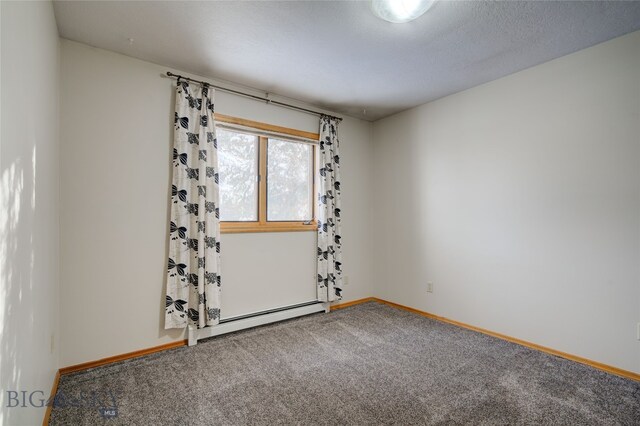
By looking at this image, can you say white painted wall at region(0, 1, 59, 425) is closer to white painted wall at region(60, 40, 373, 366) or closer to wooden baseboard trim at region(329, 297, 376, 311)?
white painted wall at region(60, 40, 373, 366)

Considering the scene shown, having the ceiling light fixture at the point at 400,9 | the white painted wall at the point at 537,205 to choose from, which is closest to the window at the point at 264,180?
the white painted wall at the point at 537,205

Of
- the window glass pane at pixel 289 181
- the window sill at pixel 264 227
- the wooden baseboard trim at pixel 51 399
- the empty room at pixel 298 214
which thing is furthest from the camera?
the window glass pane at pixel 289 181

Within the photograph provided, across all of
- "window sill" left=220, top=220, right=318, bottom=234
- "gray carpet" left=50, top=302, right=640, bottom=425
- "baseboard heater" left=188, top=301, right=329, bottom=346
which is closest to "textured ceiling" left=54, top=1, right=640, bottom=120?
"window sill" left=220, top=220, right=318, bottom=234

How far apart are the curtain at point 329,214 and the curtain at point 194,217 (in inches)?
50.0

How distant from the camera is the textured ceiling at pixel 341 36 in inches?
75.8

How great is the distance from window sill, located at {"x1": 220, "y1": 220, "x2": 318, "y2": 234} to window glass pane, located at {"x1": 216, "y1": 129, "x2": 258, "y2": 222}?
71 millimetres

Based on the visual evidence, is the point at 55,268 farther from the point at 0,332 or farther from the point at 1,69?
the point at 1,69

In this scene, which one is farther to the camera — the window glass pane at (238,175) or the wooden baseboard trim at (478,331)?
the window glass pane at (238,175)

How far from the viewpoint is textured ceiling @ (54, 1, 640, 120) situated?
1.92 m

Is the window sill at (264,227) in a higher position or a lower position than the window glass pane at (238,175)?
lower

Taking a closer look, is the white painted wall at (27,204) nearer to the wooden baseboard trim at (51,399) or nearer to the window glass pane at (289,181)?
the wooden baseboard trim at (51,399)

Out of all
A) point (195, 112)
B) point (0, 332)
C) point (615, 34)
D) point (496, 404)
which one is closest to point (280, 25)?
point (195, 112)

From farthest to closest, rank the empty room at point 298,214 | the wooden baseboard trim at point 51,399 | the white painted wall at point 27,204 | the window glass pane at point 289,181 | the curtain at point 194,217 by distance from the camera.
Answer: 1. the window glass pane at point 289,181
2. the curtain at point 194,217
3. the empty room at point 298,214
4. the wooden baseboard trim at point 51,399
5. the white painted wall at point 27,204

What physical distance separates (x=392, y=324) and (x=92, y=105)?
11.1 feet
